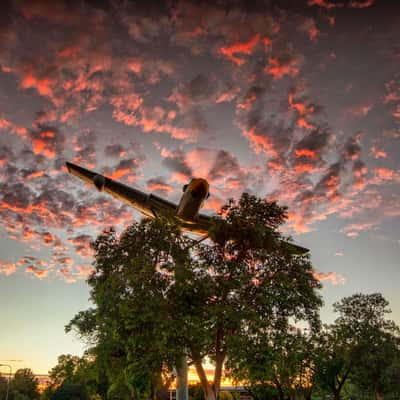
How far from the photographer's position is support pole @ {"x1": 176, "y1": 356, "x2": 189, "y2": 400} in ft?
62.6

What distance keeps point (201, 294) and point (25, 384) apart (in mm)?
85650

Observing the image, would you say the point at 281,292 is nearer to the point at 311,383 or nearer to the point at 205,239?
the point at 205,239

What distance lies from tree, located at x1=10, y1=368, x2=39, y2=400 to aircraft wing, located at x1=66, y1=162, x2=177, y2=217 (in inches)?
2857

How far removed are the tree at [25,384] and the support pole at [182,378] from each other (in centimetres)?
7393

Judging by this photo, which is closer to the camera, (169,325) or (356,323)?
(169,325)

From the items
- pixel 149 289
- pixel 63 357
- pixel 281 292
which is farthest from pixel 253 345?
pixel 63 357

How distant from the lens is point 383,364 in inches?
1427

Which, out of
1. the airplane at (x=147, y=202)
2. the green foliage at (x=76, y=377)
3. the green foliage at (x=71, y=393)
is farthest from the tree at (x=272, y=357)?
the green foliage at (x=71, y=393)

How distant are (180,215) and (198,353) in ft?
28.8

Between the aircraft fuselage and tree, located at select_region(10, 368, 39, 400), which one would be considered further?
tree, located at select_region(10, 368, 39, 400)

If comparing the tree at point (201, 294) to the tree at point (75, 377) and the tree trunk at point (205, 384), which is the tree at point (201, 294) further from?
the tree at point (75, 377)

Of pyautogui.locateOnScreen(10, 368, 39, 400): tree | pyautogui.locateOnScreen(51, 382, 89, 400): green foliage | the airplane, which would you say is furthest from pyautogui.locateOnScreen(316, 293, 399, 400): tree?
pyautogui.locateOnScreen(10, 368, 39, 400): tree

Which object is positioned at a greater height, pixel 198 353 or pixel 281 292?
pixel 281 292

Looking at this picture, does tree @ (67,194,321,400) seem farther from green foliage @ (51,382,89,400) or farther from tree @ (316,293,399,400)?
green foliage @ (51,382,89,400)
